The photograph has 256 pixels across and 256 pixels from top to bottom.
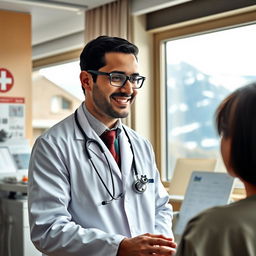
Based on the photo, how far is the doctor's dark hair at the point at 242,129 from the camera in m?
1.02

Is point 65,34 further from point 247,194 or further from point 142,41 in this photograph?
point 247,194

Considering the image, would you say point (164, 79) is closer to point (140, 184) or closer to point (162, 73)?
point (162, 73)

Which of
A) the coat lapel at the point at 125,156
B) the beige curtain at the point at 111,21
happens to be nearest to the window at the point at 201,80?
the beige curtain at the point at 111,21

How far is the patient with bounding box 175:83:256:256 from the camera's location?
100 cm

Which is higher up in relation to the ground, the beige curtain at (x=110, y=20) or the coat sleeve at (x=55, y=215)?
the beige curtain at (x=110, y=20)

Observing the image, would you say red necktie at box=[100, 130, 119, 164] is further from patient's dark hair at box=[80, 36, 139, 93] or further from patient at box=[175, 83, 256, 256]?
patient at box=[175, 83, 256, 256]

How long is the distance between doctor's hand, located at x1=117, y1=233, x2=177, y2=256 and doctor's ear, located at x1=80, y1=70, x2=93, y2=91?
0.57 m

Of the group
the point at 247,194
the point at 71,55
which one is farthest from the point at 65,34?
the point at 247,194

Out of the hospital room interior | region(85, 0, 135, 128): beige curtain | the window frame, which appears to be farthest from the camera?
region(85, 0, 135, 128): beige curtain

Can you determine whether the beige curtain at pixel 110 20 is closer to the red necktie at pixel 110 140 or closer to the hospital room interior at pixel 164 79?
the hospital room interior at pixel 164 79

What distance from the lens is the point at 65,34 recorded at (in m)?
6.23

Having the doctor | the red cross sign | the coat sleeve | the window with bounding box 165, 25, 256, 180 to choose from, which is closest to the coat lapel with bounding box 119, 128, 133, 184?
the doctor

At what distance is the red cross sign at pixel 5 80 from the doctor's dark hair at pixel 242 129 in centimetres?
447

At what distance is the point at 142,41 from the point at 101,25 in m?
0.46
